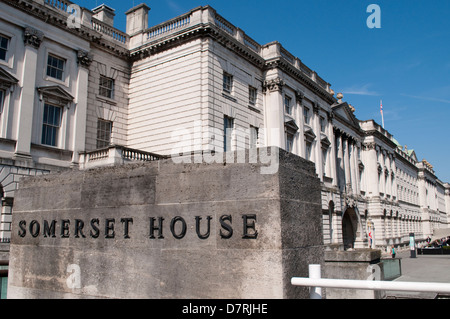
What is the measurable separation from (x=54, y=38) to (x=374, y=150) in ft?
166

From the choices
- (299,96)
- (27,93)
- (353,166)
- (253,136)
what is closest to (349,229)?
(353,166)

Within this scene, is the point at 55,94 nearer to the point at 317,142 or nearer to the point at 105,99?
the point at 105,99

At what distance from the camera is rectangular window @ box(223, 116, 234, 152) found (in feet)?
89.0

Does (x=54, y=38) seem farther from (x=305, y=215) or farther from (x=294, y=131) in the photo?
(x=305, y=215)

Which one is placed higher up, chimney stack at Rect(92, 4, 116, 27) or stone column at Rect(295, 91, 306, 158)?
chimney stack at Rect(92, 4, 116, 27)

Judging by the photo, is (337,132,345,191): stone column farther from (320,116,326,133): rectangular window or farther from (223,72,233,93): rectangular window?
(223,72,233,93): rectangular window

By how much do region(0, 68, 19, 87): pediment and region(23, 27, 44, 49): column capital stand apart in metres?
2.43

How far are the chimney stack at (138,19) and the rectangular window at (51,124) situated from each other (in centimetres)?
1005

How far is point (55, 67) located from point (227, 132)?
1209 cm

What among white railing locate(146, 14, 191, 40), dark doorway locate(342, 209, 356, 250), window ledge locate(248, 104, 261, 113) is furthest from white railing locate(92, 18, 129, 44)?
dark doorway locate(342, 209, 356, 250)

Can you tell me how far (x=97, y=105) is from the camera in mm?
27047
